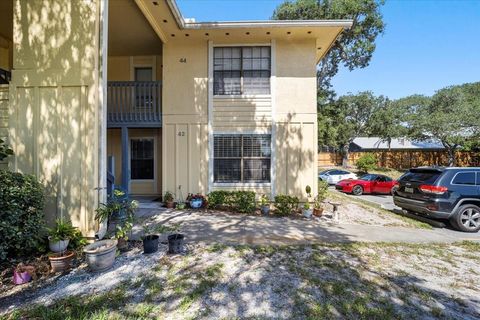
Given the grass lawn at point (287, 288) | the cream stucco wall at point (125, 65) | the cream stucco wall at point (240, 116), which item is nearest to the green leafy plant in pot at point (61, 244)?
the grass lawn at point (287, 288)

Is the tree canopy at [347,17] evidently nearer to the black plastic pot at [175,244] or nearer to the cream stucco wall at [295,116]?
the cream stucco wall at [295,116]

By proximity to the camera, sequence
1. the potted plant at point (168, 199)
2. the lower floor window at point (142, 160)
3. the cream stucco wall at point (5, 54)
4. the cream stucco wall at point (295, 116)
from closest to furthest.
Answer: the potted plant at point (168, 199) → the cream stucco wall at point (5, 54) → the cream stucco wall at point (295, 116) → the lower floor window at point (142, 160)

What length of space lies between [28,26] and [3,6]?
2879mm

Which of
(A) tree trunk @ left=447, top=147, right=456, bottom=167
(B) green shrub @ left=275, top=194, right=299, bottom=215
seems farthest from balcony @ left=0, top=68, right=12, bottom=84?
(A) tree trunk @ left=447, top=147, right=456, bottom=167

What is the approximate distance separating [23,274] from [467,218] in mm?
10043

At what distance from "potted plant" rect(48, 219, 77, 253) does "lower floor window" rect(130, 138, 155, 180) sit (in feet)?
16.3

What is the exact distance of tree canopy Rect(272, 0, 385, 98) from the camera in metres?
→ 15.5

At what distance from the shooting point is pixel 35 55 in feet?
16.2

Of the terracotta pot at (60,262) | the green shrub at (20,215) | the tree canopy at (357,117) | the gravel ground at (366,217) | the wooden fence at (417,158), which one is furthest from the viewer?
the tree canopy at (357,117)

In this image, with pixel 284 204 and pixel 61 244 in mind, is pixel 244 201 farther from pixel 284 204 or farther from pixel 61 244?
pixel 61 244

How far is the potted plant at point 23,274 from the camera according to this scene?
348 cm

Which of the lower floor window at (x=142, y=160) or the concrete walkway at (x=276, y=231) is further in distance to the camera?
the lower floor window at (x=142, y=160)

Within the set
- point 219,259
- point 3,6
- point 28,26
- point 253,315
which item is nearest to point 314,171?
point 219,259

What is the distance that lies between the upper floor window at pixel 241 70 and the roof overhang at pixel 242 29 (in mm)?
388
